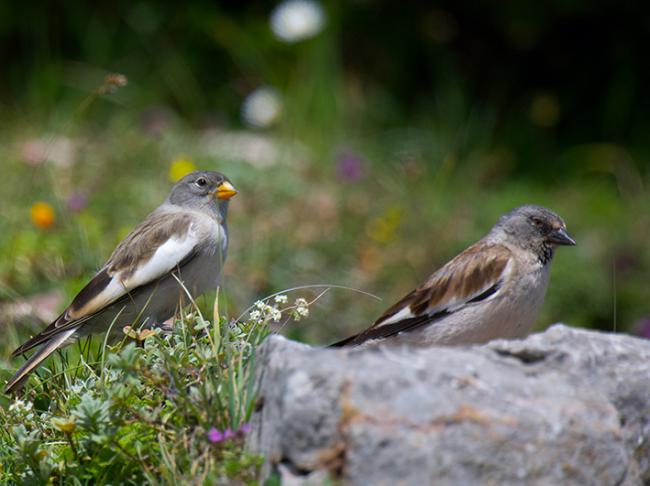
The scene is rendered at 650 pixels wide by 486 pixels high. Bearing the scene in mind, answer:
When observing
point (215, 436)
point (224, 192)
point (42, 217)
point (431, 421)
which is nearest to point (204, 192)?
point (224, 192)

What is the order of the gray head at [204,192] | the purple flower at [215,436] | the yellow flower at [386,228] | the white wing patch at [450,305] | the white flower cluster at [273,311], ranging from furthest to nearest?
the yellow flower at [386,228] < the gray head at [204,192] < the white wing patch at [450,305] < the white flower cluster at [273,311] < the purple flower at [215,436]

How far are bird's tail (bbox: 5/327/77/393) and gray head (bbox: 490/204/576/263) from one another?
187 centimetres

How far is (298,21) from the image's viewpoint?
9383mm

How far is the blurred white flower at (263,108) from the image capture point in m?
9.12

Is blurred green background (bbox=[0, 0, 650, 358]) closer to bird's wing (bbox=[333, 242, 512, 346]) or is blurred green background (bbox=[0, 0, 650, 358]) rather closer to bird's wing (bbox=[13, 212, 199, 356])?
bird's wing (bbox=[13, 212, 199, 356])

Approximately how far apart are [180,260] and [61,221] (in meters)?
2.17

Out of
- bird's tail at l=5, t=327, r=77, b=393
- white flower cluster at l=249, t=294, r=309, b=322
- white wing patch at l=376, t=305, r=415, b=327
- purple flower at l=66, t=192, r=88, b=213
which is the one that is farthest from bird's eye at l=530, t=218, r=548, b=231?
purple flower at l=66, t=192, r=88, b=213

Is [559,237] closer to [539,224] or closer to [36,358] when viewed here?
[539,224]

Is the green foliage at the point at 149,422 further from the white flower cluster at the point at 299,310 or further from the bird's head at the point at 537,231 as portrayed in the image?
the bird's head at the point at 537,231

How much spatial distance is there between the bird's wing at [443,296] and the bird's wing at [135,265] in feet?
2.76

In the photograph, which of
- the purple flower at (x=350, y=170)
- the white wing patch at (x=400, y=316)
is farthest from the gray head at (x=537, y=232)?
the purple flower at (x=350, y=170)

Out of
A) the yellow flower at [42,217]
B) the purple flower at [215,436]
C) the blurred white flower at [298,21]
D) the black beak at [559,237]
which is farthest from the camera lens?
the blurred white flower at [298,21]

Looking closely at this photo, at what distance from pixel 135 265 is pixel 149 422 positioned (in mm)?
1579

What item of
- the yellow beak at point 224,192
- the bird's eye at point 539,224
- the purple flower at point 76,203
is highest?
the yellow beak at point 224,192
